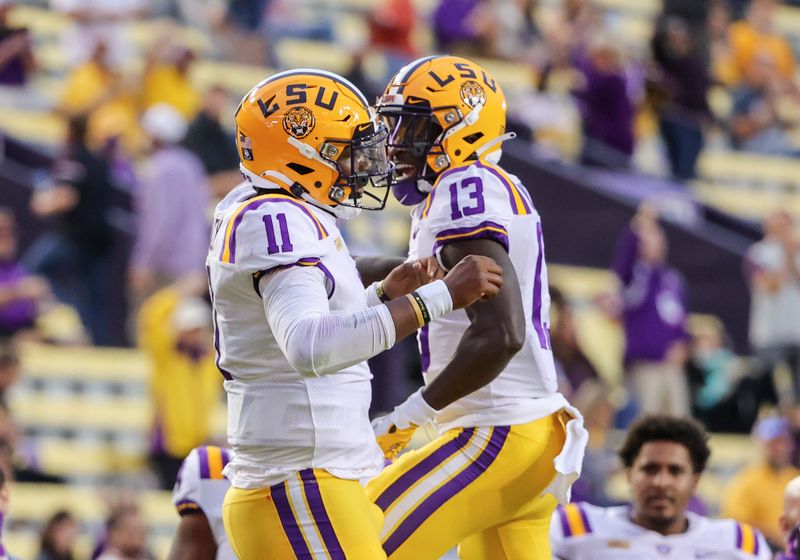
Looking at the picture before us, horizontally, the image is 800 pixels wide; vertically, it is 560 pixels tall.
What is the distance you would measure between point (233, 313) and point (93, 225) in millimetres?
6471

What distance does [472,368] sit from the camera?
16.8 ft

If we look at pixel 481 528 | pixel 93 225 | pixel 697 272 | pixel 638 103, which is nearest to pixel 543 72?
pixel 638 103

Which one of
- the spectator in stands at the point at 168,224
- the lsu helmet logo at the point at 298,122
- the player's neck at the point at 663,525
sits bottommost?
the spectator in stands at the point at 168,224

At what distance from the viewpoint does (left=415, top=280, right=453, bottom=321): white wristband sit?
4.80 metres

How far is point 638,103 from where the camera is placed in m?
14.7

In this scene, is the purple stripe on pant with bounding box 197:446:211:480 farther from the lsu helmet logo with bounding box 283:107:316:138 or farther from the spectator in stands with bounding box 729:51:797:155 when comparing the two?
the spectator in stands with bounding box 729:51:797:155

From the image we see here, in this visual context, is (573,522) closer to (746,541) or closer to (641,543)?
(641,543)

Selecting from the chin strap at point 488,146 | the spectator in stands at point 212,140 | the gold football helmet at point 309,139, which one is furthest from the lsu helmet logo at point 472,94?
the spectator in stands at point 212,140

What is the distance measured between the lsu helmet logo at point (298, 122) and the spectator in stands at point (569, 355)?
5.58 metres

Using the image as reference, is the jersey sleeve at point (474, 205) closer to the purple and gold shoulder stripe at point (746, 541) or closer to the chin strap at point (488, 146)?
the chin strap at point (488, 146)

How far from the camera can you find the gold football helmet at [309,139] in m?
4.98

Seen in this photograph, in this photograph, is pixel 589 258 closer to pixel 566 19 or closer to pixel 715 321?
pixel 715 321

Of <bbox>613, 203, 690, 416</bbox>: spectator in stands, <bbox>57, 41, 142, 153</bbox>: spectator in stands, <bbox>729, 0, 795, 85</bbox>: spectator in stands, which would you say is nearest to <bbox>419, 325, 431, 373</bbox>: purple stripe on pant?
<bbox>613, 203, 690, 416</bbox>: spectator in stands

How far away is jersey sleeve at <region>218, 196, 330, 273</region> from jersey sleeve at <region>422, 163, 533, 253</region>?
0.48 m
